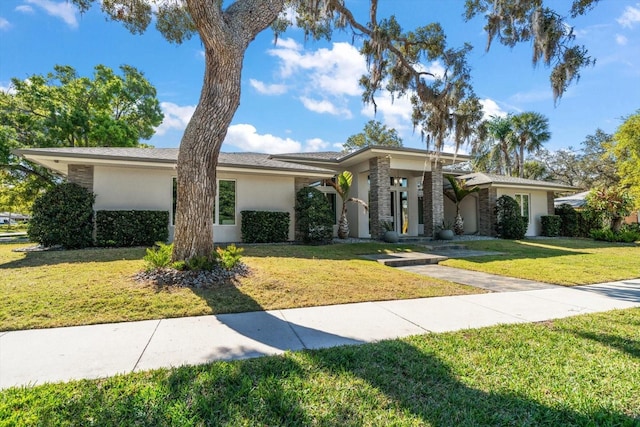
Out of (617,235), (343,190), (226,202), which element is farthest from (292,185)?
(617,235)

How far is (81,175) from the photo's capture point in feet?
34.3

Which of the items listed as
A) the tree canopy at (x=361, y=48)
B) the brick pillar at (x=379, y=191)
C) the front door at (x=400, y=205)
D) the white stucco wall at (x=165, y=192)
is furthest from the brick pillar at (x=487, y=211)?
the white stucco wall at (x=165, y=192)

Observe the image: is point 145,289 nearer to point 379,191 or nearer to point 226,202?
point 226,202

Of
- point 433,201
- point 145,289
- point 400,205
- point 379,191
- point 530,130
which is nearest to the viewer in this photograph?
point 145,289

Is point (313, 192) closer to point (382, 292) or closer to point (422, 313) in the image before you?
point (382, 292)

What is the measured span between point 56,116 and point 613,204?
33.0 m

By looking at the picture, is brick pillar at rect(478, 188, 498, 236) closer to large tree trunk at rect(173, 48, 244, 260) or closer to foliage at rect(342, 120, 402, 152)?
foliage at rect(342, 120, 402, 152)

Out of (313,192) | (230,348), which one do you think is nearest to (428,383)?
(230,348)

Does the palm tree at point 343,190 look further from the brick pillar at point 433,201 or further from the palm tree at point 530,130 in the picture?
the palm tree at point 530,130

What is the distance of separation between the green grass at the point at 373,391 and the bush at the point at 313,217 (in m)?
8.98

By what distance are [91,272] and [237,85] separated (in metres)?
4.89

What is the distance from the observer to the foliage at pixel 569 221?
18.7 meters

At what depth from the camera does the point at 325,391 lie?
244cm

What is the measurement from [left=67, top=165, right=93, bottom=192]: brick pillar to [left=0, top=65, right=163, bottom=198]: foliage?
10.5 meters
